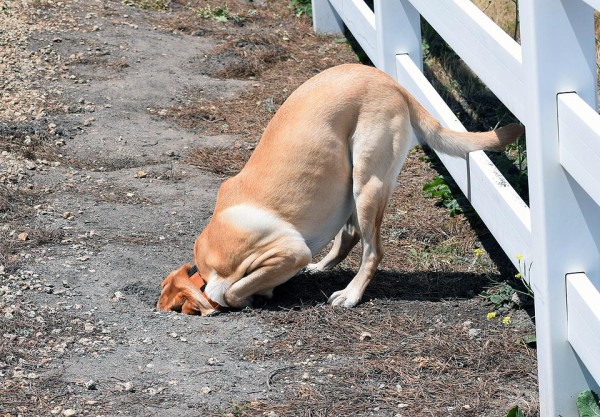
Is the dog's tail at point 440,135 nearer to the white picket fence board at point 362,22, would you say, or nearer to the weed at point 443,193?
the weed at point 443,193

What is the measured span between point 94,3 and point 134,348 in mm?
Answer: 6789

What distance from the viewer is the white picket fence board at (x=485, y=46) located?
13.7 ft

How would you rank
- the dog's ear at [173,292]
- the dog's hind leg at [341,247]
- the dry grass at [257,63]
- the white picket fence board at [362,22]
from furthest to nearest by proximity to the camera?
the dry grass at [257,63] < the white picket fence board at [362,22] < the dog's hind leg at [341,247] < the dog's ear at [173,292]

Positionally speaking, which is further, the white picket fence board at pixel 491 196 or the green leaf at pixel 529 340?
the white picket fence board at pixel 491 196

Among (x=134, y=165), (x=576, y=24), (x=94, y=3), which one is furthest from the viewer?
(x=94, y=3)

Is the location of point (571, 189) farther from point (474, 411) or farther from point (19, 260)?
point (19, 260)

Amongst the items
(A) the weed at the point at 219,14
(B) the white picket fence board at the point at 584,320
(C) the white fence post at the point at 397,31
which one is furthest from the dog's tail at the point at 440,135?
(A) the weed at the point at 219,14

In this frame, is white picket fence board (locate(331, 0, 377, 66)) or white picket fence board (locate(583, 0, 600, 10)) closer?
white picket fence board (locate(583, 0, 600, 10))

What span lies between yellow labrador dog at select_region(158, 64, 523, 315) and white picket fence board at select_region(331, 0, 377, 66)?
2.50m

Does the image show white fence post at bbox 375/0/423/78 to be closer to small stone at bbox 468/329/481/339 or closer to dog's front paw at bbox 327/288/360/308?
dog's front paw at bbox 327/288/360/308

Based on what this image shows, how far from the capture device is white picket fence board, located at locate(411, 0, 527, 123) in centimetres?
416

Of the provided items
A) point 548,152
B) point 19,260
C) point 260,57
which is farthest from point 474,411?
point 260,57

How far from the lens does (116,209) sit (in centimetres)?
611

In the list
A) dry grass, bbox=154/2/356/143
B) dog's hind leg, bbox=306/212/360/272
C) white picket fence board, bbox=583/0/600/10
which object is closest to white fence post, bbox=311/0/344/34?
dry grass, bbox=154/2/356/143
